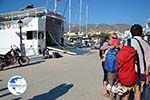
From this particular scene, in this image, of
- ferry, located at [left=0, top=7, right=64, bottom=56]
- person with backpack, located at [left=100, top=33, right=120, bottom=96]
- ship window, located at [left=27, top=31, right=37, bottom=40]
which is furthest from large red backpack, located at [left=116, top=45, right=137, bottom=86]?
ship window, located at [left=27, top=31, right=37, bottom=40]

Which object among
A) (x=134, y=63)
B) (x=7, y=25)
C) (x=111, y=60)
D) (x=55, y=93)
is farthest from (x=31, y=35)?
(x=134, y=63)

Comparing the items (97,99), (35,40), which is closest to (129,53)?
(97,99)

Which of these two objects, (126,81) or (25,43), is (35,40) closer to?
(25,43)

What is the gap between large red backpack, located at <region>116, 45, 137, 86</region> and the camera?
18.6 ft

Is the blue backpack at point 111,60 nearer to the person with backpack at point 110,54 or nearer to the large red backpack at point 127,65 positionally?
the person with backpack at point 110,54

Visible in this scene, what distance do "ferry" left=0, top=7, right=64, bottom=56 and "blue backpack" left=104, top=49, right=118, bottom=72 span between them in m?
24.9

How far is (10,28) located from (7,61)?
17.9 m

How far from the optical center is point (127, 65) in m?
5.68

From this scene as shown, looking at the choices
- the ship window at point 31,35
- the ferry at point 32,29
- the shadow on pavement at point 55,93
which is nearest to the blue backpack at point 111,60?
the shadow on pavement at point 55,93

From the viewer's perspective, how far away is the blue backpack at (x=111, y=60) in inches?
308

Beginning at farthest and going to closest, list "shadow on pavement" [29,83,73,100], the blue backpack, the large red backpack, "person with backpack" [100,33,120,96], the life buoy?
the life buoy < "shadow on pavement" [29,83,73,100] < the blue backpack < "person with backpack" [100,33,120,96] < the large red backpack

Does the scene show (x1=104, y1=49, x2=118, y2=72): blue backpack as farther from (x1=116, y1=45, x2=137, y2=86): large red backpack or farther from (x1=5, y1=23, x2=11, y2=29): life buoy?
(x1=5, y1=23, x2=11, y2=29): life buoy

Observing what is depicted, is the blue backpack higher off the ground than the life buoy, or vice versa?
the life buoy

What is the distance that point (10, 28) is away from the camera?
3722 cm
